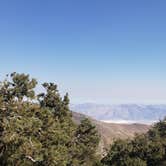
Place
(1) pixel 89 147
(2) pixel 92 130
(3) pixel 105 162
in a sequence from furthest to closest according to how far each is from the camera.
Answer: (2) pixel 92 130
(1) pixel 89 147
(3) pixel 105 162

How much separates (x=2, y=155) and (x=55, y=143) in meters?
11.5

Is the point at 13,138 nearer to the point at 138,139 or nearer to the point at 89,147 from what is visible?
the point at 138,139

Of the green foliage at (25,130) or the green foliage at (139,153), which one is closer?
the green foliage at (25,130)

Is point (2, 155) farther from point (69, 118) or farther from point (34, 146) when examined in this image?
point (69, 118)

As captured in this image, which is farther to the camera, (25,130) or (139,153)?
(139,153)

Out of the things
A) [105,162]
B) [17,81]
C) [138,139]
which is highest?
[17,81]

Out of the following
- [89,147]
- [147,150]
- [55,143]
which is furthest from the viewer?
[89,147]

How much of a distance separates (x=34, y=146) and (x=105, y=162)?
38.3 metres

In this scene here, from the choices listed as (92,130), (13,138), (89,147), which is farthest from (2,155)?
(92,130)

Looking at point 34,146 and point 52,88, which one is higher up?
point 52,88

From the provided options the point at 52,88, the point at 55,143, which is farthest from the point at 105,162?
the point at 55,143

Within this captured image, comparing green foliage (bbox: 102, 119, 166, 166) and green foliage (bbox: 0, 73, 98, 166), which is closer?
green foliage (bbox: 0, 73, 98, 166)

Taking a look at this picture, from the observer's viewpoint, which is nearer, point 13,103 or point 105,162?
point 13,103

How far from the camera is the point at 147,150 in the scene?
73.0m
